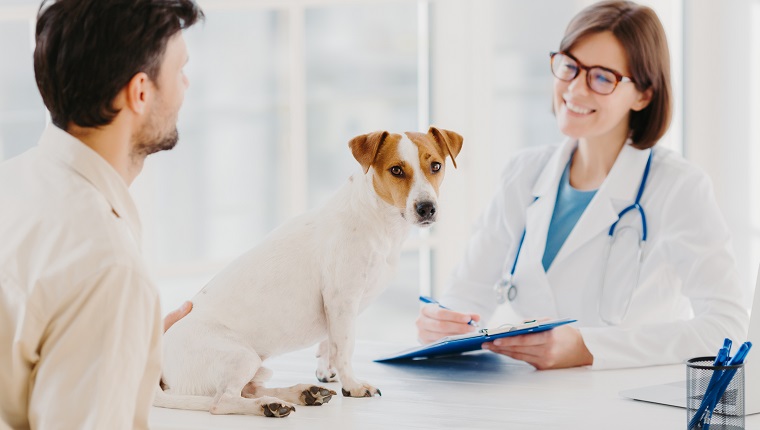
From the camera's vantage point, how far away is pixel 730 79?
313 cm

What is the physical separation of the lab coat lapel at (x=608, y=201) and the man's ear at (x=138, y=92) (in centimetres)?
123

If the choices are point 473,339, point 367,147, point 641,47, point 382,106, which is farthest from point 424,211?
point 382,106

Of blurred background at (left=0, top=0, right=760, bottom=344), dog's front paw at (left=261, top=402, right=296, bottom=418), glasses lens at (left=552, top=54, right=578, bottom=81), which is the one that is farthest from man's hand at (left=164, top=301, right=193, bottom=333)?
blurred background at (left=0, top=0, right=760, bottom=344)

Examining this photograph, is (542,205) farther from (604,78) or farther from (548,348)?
(548,348)

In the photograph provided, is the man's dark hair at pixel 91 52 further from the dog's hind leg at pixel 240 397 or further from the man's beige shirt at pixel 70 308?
the dog's hind leg at pixel 240 397

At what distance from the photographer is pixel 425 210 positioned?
1.45 meters

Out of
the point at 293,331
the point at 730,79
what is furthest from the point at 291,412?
the point at 730,79

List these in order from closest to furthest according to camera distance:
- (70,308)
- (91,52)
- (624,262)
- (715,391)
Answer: (70,308) → (91,52) → (715,391) → (624,262)

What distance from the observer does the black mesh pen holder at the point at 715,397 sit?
4.18 ft

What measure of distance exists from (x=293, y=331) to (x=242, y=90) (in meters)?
1.89

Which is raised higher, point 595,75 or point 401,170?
point 595,75

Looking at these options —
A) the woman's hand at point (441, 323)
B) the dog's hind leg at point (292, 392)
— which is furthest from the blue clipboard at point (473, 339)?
the dog's hind leg at point (292, 392)

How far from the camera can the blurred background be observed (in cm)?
309

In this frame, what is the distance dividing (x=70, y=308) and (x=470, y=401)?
73 cm
